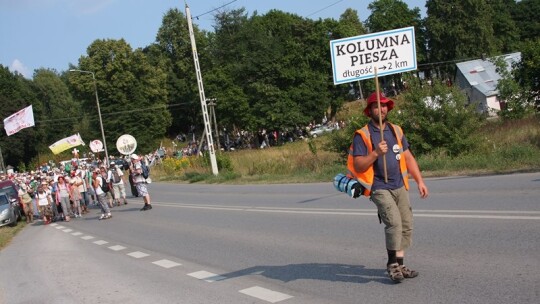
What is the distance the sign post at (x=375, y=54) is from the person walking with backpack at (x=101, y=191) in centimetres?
881

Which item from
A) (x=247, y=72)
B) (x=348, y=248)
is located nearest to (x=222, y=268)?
(x=348, y=248)

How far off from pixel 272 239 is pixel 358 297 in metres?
4.31

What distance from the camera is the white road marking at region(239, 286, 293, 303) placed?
239 inches

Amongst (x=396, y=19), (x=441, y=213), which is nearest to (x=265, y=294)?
(x=441, y=213)

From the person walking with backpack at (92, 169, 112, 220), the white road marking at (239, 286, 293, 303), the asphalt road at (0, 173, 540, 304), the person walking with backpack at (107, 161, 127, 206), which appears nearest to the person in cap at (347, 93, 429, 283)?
the asphalt road at (0, 173, 540, 304)

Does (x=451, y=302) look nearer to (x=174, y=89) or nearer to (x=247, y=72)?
(x=247, y=72)

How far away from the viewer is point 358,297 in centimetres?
564

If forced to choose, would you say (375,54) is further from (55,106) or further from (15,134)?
(55,106)

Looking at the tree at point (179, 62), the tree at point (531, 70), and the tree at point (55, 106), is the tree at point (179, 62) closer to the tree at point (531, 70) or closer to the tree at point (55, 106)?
the tree at point (55, 106)

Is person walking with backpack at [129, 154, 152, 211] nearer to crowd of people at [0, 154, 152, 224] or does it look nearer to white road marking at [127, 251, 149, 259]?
crowd of people at [0, 154, 152, 224]

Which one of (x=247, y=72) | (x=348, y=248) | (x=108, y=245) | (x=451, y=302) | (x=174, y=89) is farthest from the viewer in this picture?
(x=174, y=89)

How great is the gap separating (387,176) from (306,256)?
2.71m

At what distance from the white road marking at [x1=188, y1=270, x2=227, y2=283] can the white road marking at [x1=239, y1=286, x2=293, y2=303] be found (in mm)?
904

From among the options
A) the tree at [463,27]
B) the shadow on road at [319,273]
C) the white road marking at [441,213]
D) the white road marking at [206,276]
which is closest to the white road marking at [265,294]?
the shadow on road at [319,273]
